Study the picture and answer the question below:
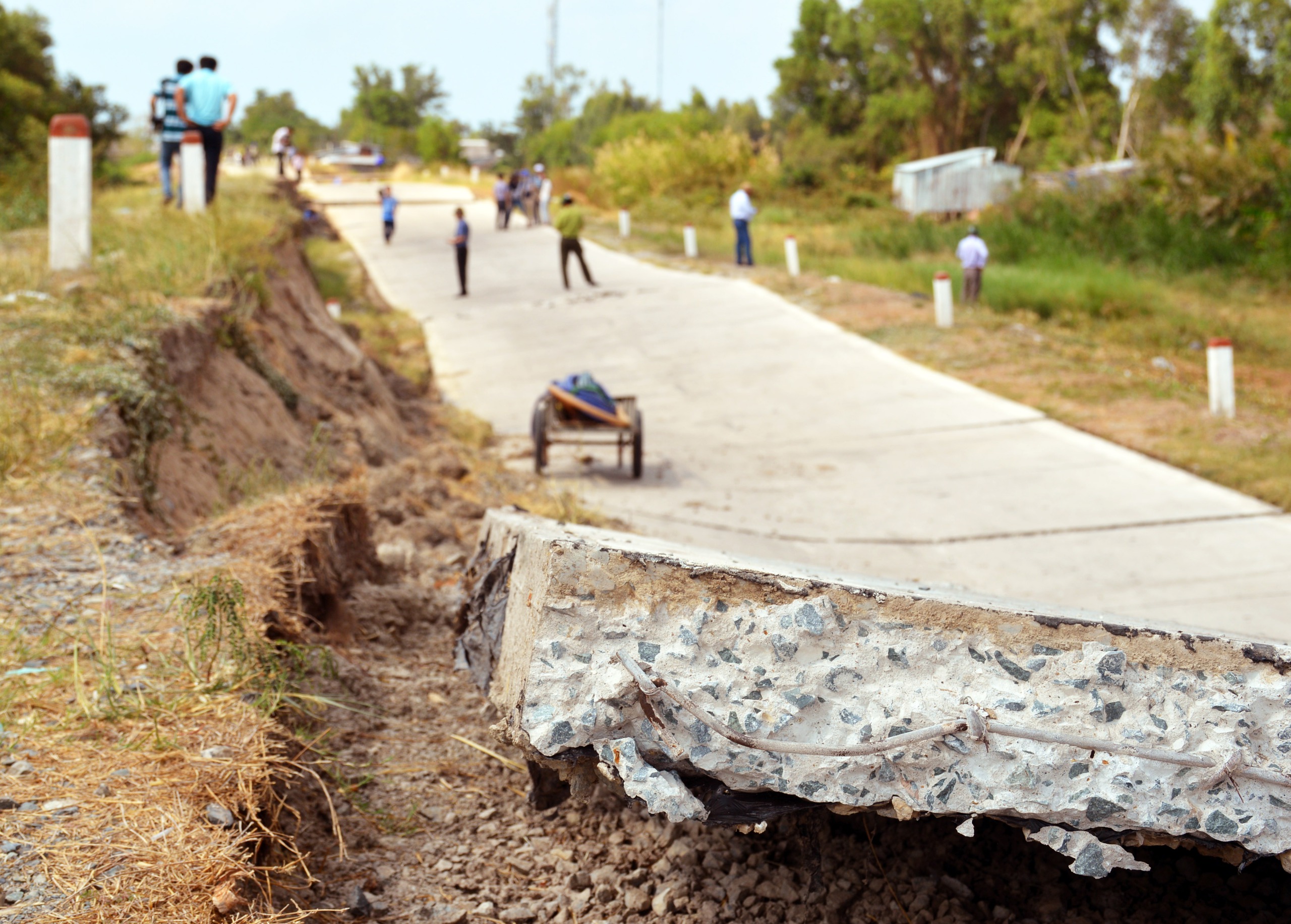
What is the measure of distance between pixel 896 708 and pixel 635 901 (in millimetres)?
908

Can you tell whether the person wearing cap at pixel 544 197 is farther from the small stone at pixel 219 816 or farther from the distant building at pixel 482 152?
the distant building at pixel 482 152

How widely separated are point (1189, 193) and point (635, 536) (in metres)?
23.9

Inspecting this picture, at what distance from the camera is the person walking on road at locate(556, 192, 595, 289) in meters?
17.2

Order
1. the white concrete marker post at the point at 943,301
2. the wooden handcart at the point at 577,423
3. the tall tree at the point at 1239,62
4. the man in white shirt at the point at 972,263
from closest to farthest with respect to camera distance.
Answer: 1. the wooden handcart at the point at 577,423
2. the white concrete marker post at the point at 943,301
3. the man in white shirt at the point at 972,263
4. the tall tree at the point at 1239,62

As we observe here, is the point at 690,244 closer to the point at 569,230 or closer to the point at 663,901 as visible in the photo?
the point at 569,230

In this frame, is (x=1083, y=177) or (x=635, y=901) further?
(x=1083, y=177)

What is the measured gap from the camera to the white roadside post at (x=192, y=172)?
9844 mm

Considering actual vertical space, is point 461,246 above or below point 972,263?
above

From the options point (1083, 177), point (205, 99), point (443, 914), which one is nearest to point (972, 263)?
point (205, 99)

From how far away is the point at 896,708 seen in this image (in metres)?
2.12

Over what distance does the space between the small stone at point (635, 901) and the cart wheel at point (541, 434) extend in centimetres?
679

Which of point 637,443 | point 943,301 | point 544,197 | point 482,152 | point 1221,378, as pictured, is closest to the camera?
point 637,443

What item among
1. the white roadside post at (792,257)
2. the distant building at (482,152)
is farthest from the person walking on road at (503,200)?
the distant building at (482,152)

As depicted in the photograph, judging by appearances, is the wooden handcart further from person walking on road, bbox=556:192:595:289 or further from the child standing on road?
the child standing on road
